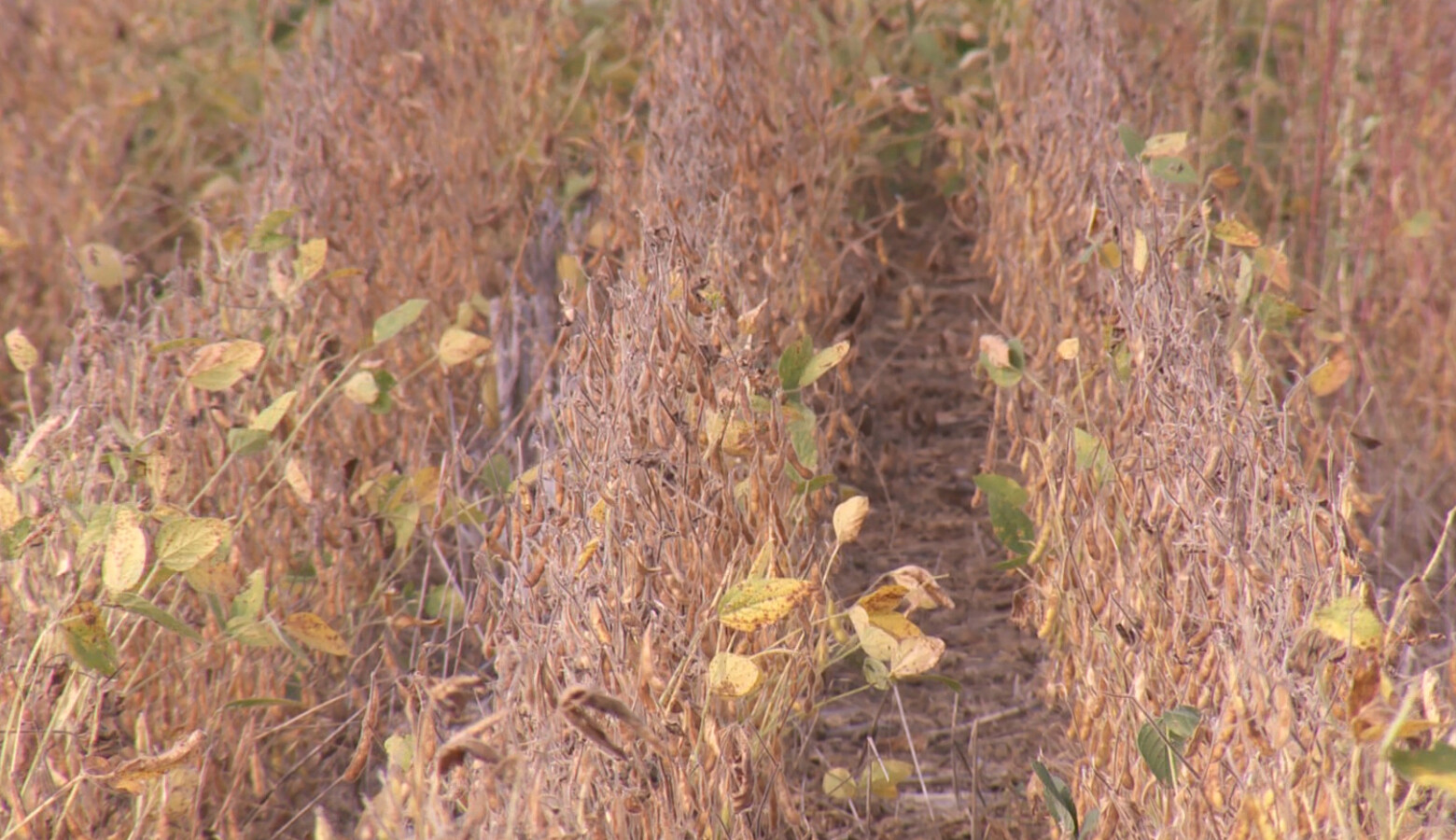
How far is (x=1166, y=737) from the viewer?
148 cm

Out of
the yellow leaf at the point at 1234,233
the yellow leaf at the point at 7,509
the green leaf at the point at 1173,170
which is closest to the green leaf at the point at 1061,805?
the yellow leaf at the point at 1234,233

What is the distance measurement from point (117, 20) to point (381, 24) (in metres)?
1.38

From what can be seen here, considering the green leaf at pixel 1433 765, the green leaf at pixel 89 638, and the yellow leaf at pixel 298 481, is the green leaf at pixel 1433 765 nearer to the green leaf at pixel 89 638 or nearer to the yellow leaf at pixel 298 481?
the green leaf at pixel 89 638

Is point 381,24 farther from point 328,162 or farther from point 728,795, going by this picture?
point 728,795

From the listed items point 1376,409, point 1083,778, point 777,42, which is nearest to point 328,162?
point 777,42

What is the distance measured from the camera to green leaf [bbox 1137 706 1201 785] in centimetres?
148

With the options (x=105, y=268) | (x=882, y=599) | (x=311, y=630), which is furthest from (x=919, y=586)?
(x=105, y=268)

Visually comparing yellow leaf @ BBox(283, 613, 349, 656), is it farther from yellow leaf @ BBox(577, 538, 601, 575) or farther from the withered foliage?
the withered foliage

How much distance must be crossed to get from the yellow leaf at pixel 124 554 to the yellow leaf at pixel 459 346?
0.65 m

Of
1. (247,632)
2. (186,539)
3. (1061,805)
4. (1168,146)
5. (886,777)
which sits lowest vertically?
(886,777)

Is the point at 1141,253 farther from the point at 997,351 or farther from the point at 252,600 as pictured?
the point at 252,600

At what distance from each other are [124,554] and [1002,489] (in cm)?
121

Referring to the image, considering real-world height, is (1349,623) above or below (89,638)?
above

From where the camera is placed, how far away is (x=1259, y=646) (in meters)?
1.42
